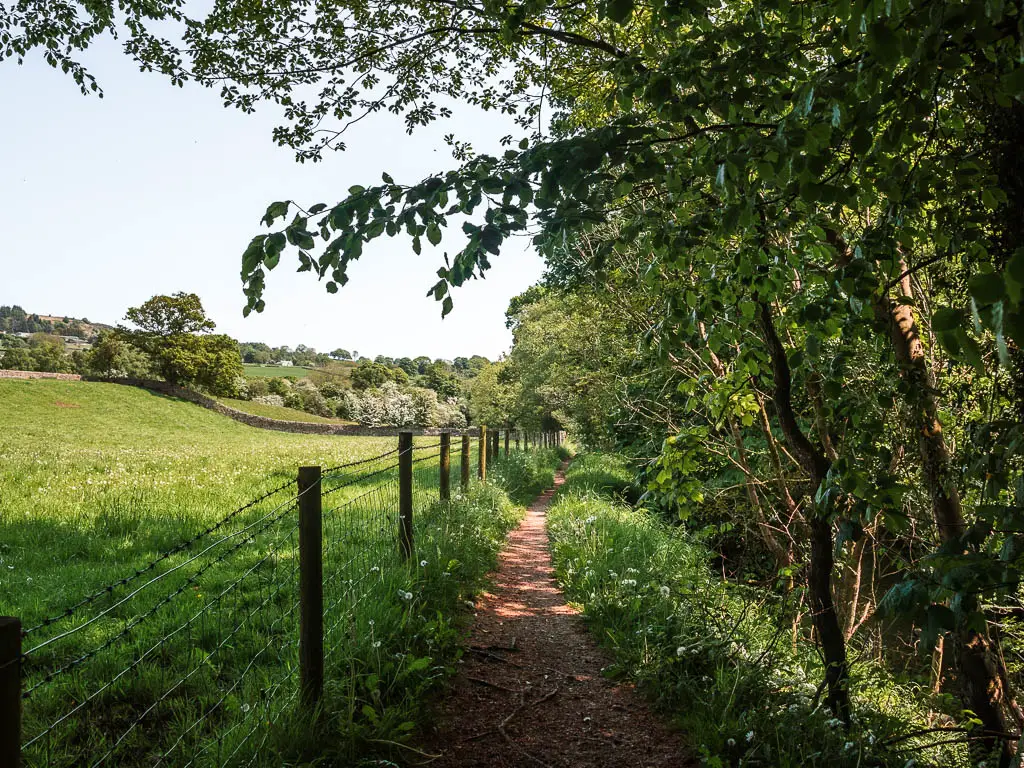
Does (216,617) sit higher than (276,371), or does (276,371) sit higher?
(276,371)

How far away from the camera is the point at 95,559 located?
701cm

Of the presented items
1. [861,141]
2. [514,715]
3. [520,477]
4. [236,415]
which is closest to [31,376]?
[236,415]

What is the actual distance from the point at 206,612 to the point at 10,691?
3.60m

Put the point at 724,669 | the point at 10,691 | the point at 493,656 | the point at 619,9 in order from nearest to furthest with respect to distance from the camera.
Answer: the point at 10,691 < the point at 619,9 < the point at 724,669 < the point at 493,656

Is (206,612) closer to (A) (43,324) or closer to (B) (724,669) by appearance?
(B) (724,669)

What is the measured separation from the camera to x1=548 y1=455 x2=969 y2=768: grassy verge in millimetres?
3576

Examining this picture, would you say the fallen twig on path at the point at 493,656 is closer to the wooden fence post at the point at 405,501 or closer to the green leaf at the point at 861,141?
the wooden fence post at the point at 405,501

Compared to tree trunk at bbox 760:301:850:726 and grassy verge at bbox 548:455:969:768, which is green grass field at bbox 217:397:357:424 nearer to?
Answer: grassy verge at bbox 548:455:969:768

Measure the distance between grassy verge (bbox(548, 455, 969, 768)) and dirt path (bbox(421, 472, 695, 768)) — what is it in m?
0.22

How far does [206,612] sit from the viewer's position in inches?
193

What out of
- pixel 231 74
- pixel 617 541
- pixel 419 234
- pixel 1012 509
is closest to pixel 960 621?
pixel 1012 509

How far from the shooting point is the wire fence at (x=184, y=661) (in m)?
2.97

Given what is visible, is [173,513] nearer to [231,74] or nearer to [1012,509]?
[231,74]

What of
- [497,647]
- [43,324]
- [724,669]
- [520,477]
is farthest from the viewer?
[43,324]
